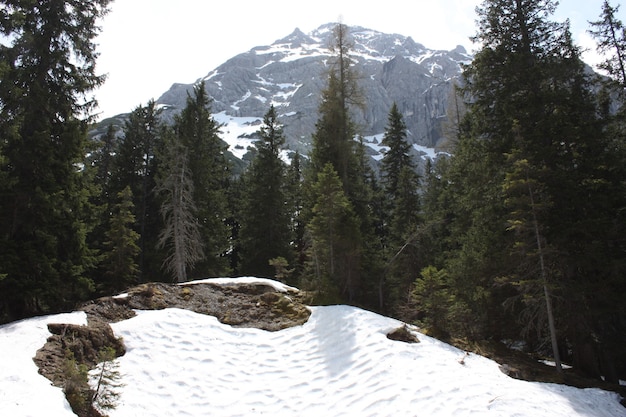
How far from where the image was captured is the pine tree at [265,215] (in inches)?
1036

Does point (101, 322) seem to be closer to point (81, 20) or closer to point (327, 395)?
point (327, 395)

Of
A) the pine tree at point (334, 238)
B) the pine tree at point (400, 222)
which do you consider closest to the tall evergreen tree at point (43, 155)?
the pine tree at point (334, 238)

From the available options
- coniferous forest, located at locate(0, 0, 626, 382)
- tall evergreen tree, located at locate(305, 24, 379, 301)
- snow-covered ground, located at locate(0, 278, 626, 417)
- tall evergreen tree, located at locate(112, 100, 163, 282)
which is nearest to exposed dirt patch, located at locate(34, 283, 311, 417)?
snow-covered ground, located at locate(0, 278, 626, 417)

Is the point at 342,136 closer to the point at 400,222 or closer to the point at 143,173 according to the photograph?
the point at 400,222

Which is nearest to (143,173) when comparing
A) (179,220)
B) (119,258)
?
(179,220)

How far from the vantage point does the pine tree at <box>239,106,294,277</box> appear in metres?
26.3

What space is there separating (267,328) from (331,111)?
14.2 m

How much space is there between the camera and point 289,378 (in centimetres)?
1015

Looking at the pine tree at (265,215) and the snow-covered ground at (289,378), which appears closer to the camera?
the snow-covered ground at (289,378)

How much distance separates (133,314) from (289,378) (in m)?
5.70

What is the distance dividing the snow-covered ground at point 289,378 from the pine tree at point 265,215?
44.4ft

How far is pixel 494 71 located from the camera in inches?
610

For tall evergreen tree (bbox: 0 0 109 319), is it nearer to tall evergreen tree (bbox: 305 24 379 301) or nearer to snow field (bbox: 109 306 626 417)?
snow field (bbox: 109 306 626 417)

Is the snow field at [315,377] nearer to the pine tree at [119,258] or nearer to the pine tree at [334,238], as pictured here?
the pine tree at [334,238]
